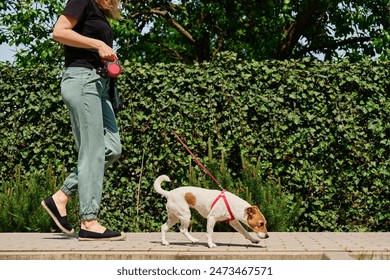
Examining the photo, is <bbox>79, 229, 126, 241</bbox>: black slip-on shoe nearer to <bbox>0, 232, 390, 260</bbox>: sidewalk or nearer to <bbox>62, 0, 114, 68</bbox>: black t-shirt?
<bbox>0, 232, 390, 260</bbox>: sidewalk

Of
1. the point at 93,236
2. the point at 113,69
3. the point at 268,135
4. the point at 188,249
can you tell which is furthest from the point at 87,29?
the point at 268,135

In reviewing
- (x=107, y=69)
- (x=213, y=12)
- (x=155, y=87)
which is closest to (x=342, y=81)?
(x=155, y=87)

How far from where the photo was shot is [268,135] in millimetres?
9086

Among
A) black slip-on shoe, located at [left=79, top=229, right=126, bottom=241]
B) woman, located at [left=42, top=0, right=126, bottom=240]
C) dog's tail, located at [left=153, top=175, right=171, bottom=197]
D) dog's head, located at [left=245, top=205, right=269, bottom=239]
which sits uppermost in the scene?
woman, located at [left=42, top=0, right=126, bottom=240]

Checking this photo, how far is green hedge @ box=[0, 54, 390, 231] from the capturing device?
29.7 feet

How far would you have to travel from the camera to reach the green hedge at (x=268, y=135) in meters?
9.04

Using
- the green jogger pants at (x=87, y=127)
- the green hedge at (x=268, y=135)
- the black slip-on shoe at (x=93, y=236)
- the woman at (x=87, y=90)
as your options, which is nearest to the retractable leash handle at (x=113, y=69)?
the woman at (x=87, y=90)

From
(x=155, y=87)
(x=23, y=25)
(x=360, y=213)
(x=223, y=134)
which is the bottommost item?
(x=360, y=213)

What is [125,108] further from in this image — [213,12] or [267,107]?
[213,12]

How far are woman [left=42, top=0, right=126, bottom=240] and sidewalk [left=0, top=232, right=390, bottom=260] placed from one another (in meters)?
0.40

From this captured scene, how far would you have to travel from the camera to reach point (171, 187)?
9172 mm

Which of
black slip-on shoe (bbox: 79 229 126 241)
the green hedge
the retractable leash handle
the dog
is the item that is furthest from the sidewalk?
the green hedge

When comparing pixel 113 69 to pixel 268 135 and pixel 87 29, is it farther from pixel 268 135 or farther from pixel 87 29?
pixel 268 135

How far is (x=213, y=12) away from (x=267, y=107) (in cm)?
765
